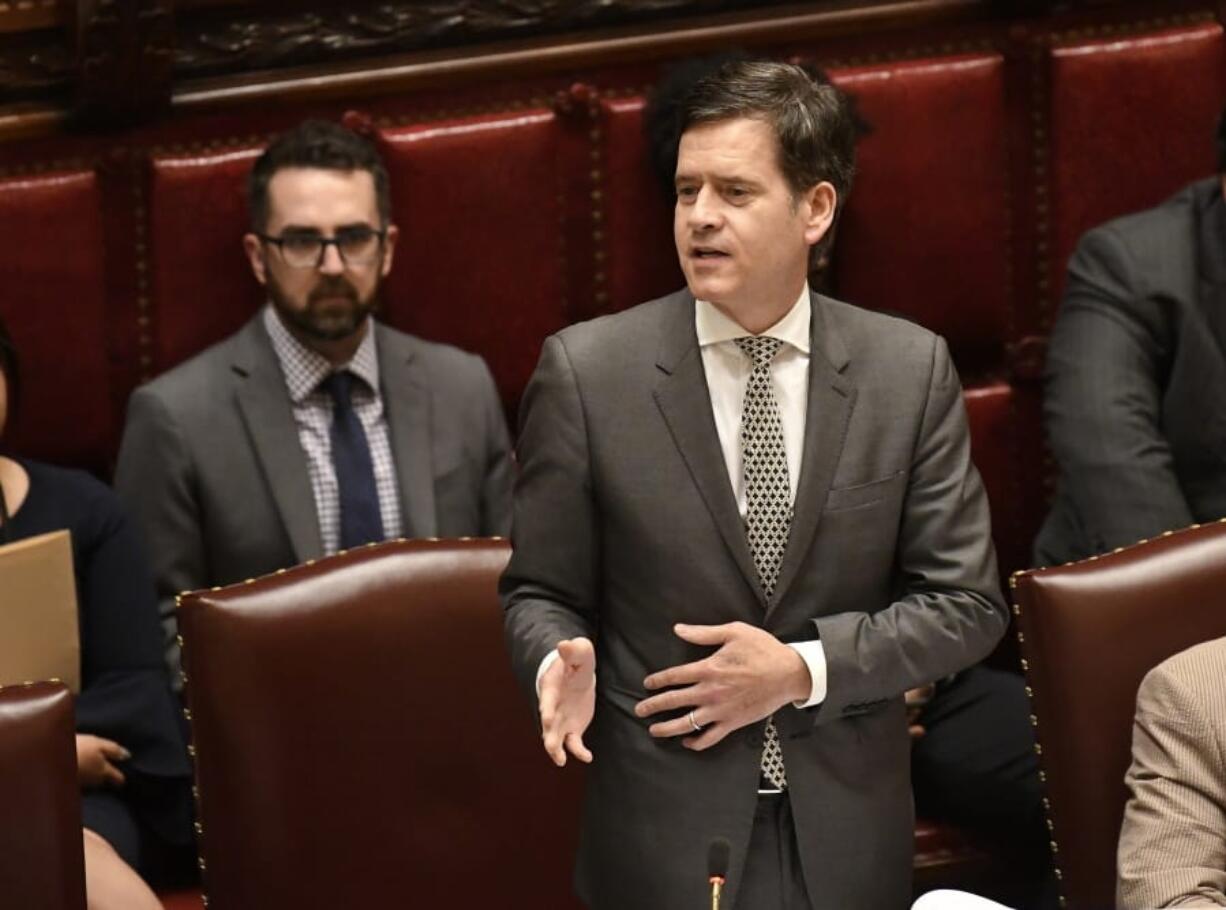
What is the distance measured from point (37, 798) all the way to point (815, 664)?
66 centimetres

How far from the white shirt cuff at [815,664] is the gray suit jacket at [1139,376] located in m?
1.16

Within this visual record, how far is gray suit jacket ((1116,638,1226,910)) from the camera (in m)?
1.77

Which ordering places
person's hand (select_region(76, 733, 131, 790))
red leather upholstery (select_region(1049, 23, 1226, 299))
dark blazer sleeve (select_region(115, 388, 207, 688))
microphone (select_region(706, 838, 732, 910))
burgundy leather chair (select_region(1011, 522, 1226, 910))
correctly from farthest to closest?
red leather upholstery (select_region(1049, 23, 1226, 299)) → dark blazer sleeve (select_region(115, 388, 207, 688)) → person's hand (select_region(76, 733, 131, 790)) → burgundy leather chair (select_region(1011, 522, 1226, 910)) → microphone (select_region(706, 838, 732, 910))

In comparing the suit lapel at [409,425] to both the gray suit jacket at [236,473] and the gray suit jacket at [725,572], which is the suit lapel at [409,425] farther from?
the gray suit jacket at [725,572]

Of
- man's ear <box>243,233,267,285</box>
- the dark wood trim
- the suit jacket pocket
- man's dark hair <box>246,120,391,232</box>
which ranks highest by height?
the dark wood trim

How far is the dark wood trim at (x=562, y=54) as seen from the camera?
279 cm

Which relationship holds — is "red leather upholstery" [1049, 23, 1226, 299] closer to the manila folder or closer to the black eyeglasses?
the black eyeglasses

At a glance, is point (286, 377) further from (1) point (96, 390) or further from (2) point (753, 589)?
(2) point (753, 589)

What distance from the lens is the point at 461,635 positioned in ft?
6.61

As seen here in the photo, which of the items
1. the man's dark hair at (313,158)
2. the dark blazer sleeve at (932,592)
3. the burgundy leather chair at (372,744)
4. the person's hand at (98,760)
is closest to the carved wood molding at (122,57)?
the man's dark hair at (313,158)

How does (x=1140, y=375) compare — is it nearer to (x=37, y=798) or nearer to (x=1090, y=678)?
(x=1090, y=678)

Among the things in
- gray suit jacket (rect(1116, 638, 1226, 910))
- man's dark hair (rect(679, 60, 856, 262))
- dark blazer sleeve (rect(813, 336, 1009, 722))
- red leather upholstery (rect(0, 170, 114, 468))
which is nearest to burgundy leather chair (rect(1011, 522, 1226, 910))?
gray suit jacket (rect(1116, 638, 1226, 910))

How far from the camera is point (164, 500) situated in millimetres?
2605

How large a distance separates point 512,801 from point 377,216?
94 centimetres
